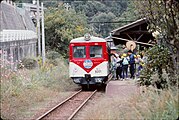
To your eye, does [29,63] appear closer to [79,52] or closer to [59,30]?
[59,30]

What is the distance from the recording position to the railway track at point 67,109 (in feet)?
40.6

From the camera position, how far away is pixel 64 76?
22953 mm

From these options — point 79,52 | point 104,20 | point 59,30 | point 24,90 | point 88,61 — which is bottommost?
point 24,90

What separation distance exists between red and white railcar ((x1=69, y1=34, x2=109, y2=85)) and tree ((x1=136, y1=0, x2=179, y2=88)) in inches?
303

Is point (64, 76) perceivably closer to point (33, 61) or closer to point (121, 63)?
point (121, 63)

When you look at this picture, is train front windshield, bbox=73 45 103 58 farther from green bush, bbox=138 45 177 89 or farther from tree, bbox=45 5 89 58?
tree, bbox=45 5 89 58

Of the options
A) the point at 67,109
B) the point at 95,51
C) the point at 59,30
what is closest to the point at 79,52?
the point at 95,51

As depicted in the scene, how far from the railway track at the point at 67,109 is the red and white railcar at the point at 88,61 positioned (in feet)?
5.02

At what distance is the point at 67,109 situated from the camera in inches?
557

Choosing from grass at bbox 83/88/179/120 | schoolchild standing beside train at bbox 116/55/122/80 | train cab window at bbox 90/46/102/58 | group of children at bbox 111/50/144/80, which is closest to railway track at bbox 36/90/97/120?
grass at bbox 83/88/179/120

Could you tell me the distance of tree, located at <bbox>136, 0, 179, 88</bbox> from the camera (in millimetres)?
9961

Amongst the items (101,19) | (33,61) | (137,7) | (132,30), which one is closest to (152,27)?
(137,7)

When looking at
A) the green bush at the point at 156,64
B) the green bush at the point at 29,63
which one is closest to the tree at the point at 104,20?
the green bush at the point at 29,63

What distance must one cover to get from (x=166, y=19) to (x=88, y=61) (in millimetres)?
9689
